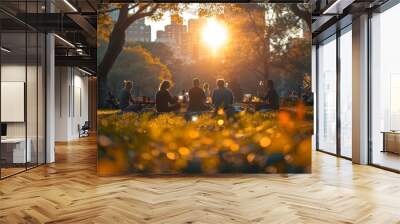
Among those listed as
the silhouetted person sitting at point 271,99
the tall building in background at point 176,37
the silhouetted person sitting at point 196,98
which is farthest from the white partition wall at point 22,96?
the silhouetted person sitting at point 271,99

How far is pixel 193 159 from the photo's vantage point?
7.03 m

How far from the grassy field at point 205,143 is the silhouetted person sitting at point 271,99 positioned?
0.13m

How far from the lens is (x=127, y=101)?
696cm

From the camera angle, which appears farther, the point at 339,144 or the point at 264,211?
the point at 339,144

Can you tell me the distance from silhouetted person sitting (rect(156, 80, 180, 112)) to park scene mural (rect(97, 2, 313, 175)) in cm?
2

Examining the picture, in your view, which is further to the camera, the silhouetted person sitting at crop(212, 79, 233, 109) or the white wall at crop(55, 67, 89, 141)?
the white wall at crop(55, 67, 89, 141)

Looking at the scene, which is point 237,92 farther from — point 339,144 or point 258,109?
point 339,144

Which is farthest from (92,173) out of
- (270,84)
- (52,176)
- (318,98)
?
(318,98)

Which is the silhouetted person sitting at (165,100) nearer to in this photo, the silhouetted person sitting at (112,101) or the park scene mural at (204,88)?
the park scene mural at (204,88)

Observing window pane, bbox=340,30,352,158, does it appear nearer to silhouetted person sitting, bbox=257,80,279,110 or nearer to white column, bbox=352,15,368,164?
white column, bbox=352,15,368,164

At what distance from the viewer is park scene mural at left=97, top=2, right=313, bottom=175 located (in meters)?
6.95

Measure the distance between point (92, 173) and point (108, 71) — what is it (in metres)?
1.89

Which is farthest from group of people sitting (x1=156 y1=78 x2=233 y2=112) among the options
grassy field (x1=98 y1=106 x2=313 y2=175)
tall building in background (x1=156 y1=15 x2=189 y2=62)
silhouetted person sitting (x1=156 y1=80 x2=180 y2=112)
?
tall building in background (x1=156 y1=15 x2=189 y2=62)

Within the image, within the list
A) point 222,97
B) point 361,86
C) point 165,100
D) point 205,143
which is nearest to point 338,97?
point 361,86
